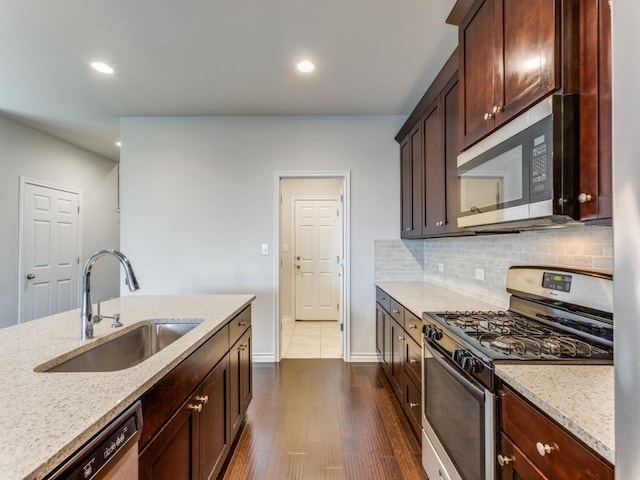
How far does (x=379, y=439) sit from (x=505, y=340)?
1287mm

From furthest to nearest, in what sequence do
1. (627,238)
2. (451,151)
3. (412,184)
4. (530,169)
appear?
(412,184) → (451,151) → (530,169) → (627,238)

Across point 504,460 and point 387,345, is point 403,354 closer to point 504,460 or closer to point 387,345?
point 387,345

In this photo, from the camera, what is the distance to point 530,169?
44.3 inches

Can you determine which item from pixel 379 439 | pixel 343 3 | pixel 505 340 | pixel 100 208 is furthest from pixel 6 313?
pixel 505 340

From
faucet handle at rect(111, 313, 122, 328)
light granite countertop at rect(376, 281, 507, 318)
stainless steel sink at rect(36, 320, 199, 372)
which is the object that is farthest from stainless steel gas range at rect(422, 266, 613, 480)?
faucet handle at rect(111, 313, 122, 328)

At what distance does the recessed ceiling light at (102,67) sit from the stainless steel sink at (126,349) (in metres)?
2.05

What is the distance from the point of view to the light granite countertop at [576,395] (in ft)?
2.26

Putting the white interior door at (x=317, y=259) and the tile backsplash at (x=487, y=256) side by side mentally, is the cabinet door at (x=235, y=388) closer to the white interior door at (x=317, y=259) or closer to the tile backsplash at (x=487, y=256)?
the tile backsplash at (x=487, y=256)

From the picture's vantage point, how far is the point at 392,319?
8.52 ft

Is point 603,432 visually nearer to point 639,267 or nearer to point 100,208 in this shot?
point 639,267

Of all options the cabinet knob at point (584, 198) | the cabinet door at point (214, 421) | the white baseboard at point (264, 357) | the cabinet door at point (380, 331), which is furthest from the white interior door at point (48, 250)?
the cabinet knob at point (584, 198)

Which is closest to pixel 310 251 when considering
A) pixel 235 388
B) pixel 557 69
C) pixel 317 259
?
pixel 317 259

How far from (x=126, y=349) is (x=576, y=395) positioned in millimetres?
1815

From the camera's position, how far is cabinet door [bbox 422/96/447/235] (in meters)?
2.22
